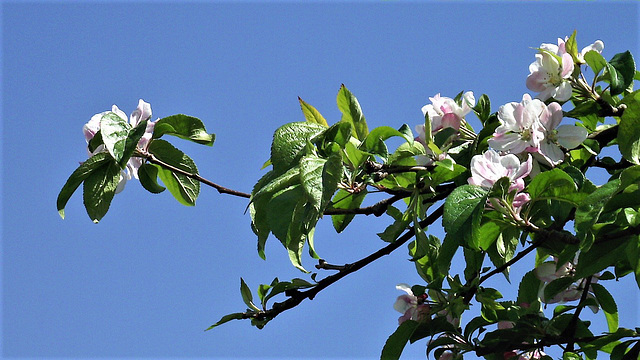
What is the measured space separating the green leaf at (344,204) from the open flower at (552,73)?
42cm

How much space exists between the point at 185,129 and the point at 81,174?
222mm

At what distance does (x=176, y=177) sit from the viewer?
152 cm

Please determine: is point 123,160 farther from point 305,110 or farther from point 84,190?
point 305,110

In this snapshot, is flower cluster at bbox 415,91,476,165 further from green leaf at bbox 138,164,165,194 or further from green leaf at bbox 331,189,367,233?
green leaf at bbox 138,164,165,194

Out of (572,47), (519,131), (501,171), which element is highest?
(572,47)

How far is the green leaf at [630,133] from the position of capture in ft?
4.14

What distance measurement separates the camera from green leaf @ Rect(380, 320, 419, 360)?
158 centimetres

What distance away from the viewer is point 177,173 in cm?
149

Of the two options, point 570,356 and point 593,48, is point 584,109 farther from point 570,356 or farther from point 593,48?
point 570,356

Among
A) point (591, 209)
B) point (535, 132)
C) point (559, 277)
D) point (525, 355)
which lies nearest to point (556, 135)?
point (535, 132)

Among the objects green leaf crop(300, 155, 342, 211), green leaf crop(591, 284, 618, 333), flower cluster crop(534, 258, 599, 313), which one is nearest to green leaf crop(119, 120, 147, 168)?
green leaf crop(300, 155, 342, 211)

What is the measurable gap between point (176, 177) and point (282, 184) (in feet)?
1.83

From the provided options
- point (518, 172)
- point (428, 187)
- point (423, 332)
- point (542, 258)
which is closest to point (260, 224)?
point (428, 187)

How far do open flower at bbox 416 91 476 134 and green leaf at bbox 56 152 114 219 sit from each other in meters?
0.66
